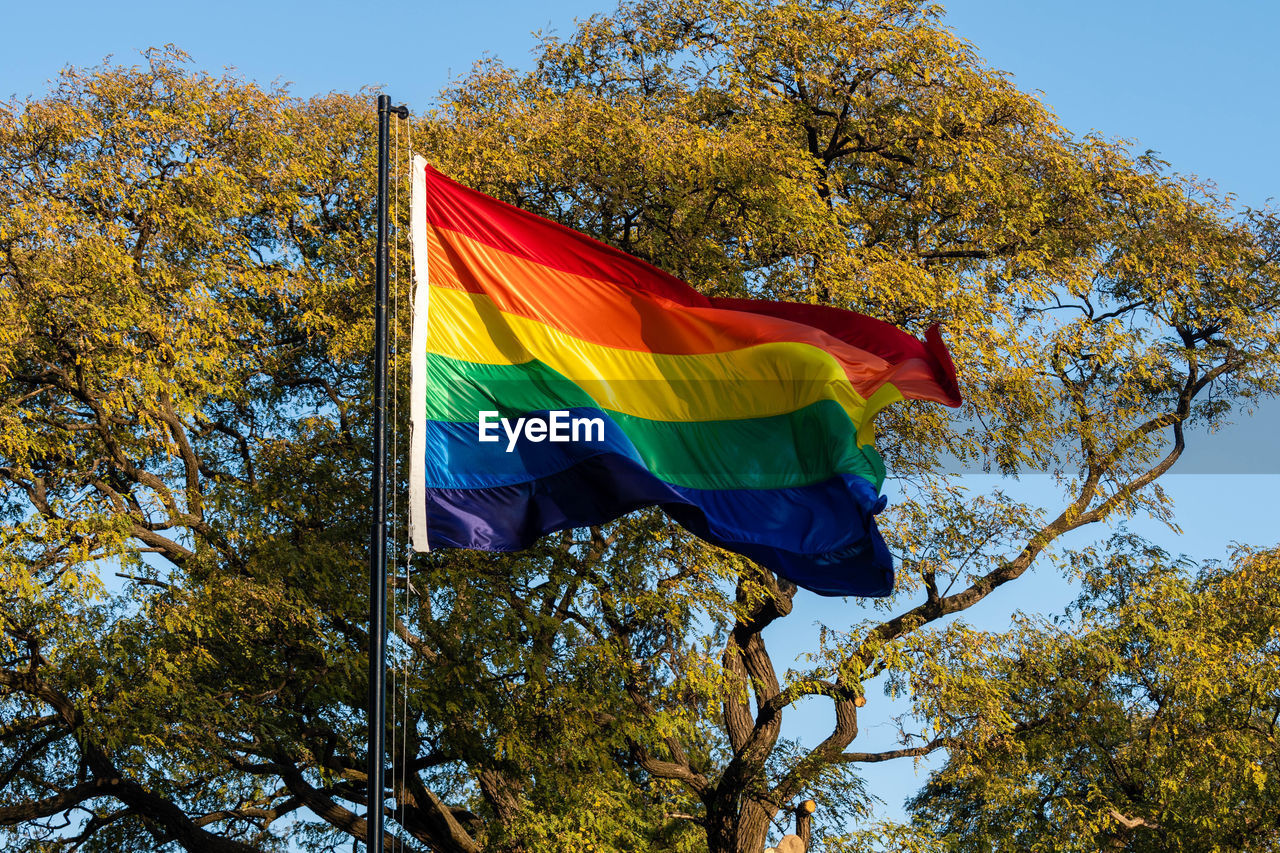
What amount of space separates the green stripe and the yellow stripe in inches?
2.1

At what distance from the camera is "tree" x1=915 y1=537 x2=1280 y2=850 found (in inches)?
727

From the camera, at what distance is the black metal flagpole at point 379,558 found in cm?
756

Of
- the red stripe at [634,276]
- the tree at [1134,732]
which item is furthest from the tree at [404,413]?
the red stripe at [634,276]

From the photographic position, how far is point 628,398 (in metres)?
9.90

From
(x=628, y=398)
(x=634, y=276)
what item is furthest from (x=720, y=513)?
(x=634, y=276)

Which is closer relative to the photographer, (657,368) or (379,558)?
(379,558)

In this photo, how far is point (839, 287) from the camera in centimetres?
1662

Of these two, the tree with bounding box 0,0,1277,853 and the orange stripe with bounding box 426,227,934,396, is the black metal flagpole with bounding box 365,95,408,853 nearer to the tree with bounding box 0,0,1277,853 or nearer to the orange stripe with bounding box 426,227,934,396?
the orange stripe with bounding box 426,227,934,396

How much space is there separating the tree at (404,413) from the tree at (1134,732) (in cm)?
132

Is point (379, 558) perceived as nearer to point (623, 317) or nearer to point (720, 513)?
point (720, 513)

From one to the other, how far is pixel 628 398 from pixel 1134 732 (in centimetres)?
1268

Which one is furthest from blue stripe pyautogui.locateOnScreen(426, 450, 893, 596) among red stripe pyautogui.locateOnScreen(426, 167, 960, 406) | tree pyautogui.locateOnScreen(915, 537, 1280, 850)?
tree pyautogui.locateOnScreen(915, 537, 1280, 850)

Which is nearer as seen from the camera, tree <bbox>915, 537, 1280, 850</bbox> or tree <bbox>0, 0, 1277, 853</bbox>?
tree <bbox>0, 0, 1277, 853</bbox>

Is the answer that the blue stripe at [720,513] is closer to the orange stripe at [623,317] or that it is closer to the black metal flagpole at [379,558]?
the black metal flagpole at [379,558]
